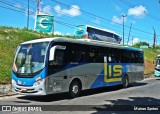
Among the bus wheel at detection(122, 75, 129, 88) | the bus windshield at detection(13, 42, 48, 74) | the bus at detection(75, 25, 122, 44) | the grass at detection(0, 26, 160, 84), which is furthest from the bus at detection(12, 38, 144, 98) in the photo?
the bus at detection(75, 25, 122, 44)

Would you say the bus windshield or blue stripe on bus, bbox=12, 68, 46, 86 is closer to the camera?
blue stripe on bus, bbox=12, 68, 46, 86

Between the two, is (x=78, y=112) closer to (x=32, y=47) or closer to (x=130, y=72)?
(x=32, y=47)

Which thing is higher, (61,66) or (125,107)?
(61,66)

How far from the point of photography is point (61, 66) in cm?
1447

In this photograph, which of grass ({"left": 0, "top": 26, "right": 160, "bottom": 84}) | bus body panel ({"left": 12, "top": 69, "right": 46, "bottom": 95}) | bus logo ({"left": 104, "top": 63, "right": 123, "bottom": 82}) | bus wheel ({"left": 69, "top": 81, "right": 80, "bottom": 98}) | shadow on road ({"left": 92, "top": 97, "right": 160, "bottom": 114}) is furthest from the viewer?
grass ({"left": 0, "top": 26, "right": 160, "bottom": 84})

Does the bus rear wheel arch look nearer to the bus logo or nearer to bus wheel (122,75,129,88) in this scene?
the bus logo

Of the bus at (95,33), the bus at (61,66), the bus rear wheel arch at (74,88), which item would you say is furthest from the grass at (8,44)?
the bus rear wheel arch at (74,88)

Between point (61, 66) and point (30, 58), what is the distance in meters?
1.50

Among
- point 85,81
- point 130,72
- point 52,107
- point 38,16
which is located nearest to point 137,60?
point 130,72

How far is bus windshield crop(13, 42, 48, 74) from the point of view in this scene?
13.8m

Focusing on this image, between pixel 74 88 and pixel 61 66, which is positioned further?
pixel 74 88

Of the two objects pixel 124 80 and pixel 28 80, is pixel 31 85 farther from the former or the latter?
pixel 124 80

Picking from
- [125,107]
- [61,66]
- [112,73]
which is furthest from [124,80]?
[125,107]

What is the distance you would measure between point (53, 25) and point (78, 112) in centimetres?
2419
